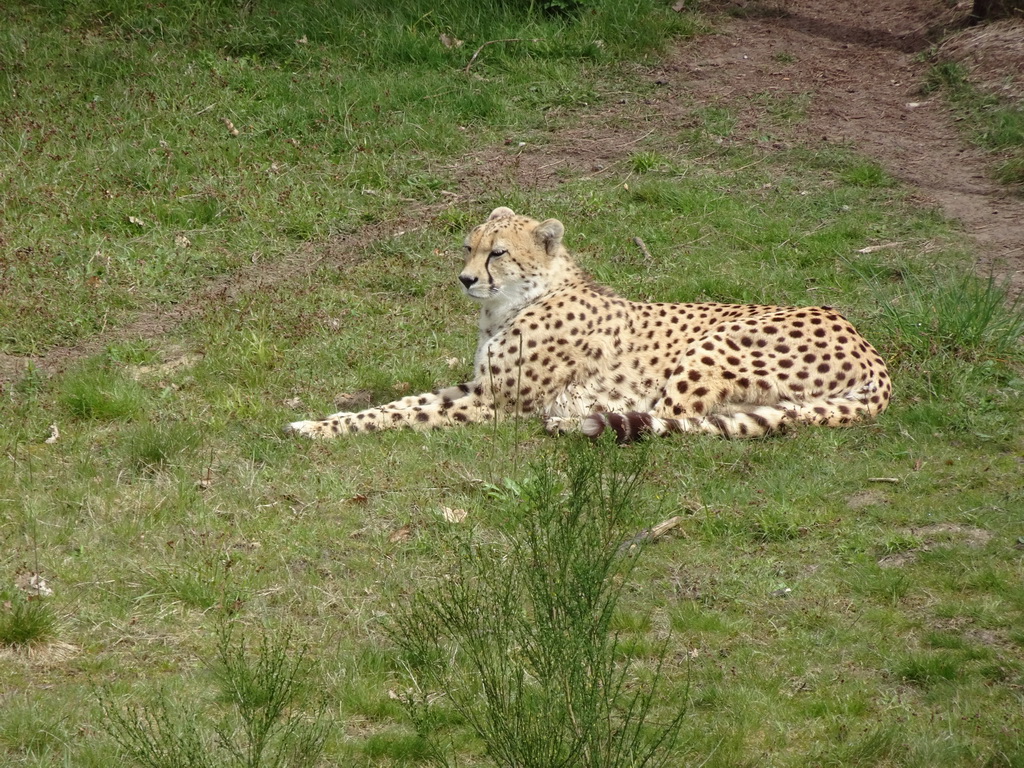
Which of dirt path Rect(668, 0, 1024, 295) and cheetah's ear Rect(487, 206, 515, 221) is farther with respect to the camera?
dirt path Rect(668, 0, 1024, 295)

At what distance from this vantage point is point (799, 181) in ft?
27.5

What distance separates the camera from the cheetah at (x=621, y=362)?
5574 millimetres

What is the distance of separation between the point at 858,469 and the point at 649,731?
6.63 ft

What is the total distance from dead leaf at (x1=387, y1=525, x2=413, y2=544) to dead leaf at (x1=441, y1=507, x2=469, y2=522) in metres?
0.14

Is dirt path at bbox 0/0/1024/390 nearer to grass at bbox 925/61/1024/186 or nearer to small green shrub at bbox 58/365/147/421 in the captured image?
grass at bbox 925/61/1024/186

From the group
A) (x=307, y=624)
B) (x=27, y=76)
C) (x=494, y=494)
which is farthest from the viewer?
(x=27, y=76)

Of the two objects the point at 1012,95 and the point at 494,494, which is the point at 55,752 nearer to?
the point at 494,494

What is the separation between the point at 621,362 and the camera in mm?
5934

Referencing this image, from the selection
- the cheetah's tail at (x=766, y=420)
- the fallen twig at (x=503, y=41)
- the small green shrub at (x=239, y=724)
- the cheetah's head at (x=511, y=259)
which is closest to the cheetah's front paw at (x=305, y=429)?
the cheetah's head at (x=511, y=259)

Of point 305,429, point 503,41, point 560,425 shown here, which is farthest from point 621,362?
point 503,41

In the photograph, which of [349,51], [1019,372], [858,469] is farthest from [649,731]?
[349,51]

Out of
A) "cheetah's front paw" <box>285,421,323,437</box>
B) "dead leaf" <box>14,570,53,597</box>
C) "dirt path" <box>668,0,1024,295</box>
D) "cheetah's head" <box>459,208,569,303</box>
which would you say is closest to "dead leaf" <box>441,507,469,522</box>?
"cheetah's front paw" <box>285,421,323,437</box>

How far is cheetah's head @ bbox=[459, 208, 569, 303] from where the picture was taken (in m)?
6.03

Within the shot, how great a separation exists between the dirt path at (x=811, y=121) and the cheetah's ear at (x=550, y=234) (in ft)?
6.02
